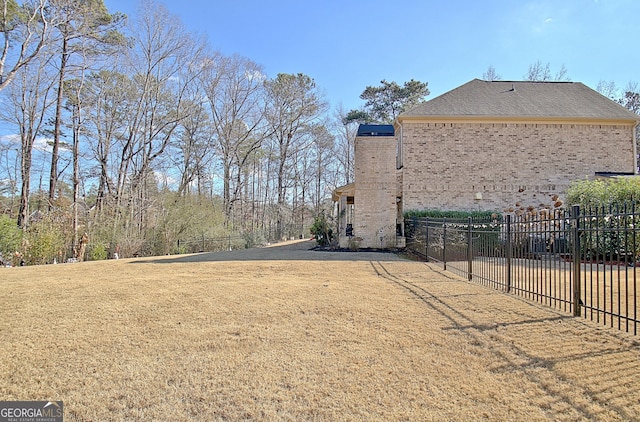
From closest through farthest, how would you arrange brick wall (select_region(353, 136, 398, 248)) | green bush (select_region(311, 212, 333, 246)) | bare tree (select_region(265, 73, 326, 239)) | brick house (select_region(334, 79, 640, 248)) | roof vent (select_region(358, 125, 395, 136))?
brick wall (select_region(353, 136, 398, 248)) < roof vent (select_region(358, 125, 395, 136)) < brick house (select_region(334, 79, 640, 248)) < green bush (select_region(311, 212, 333, 246)) < bare tree (select_region(265, 73, 326, 239))

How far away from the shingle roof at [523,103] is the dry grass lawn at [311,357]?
40.7 feet

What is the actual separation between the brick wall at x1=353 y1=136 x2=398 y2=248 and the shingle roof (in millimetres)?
2742

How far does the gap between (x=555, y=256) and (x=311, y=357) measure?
3.82 meters

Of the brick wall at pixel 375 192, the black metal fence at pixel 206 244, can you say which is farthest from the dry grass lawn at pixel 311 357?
the black metal fence at pixel 206 244

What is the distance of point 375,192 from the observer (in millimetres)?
14039

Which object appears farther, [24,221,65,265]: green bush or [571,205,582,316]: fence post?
[24,221,65,265]: green bush

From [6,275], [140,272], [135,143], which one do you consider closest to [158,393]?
[140,272]

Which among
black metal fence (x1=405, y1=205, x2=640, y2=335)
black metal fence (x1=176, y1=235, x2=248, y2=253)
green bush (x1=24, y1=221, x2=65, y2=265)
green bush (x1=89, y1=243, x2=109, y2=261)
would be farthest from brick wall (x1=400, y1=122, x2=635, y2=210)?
green bush (x1=24, y1=221, x2=65, y2=265)

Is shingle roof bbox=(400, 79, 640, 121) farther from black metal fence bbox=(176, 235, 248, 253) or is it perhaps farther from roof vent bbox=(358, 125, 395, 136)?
black metal fence bbox=(176, 235, 248, 253)

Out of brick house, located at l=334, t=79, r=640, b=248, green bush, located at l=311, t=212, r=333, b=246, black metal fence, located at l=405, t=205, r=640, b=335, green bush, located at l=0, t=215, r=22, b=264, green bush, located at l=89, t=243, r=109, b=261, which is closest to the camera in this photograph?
black metal fence, located at l=405, t=205, r=640, b=335

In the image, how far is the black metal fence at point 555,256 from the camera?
393 cm

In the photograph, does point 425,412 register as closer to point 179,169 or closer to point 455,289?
point 455,289

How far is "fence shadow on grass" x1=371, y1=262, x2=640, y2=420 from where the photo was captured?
2.41 metres

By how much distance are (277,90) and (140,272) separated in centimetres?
2390
